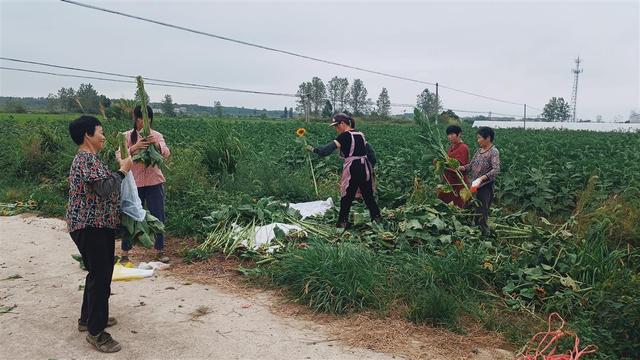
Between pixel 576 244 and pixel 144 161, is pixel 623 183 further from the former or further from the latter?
pixel 144 161

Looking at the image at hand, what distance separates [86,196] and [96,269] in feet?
1.87

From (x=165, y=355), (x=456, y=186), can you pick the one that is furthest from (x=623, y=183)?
(x=165, y=355)

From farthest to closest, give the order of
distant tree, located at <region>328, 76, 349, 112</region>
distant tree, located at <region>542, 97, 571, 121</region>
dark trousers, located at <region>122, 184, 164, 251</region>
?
distant tree, located at <region>542, 97, 571, 121</region>, distant tree, located at <region>328, 76, 349, 112</region>, dark trousers, located at <region>122, 184, 164, 251</region>

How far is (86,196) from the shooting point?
3.59 meters

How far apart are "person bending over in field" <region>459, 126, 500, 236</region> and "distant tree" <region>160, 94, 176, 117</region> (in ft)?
94.8

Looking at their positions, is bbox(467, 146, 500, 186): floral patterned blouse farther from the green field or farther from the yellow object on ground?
the yellow object on ground

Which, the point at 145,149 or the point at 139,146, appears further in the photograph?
the point at 145,149

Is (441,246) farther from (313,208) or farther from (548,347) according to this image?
(313,208)

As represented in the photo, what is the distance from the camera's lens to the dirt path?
144 inches

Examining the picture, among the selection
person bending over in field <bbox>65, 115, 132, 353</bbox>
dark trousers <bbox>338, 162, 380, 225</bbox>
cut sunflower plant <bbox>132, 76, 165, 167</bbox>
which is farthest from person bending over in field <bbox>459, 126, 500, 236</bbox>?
person bending over in field <bbox>65, 115, 132, 353</bbox>

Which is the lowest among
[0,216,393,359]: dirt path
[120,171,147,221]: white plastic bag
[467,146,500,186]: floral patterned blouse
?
[0,216,393,359]: dirt path

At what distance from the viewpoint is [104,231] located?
12.1 feet

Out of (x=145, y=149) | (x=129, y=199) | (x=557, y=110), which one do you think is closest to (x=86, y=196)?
(x=129, y=199)

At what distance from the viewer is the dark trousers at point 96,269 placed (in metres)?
3.62
